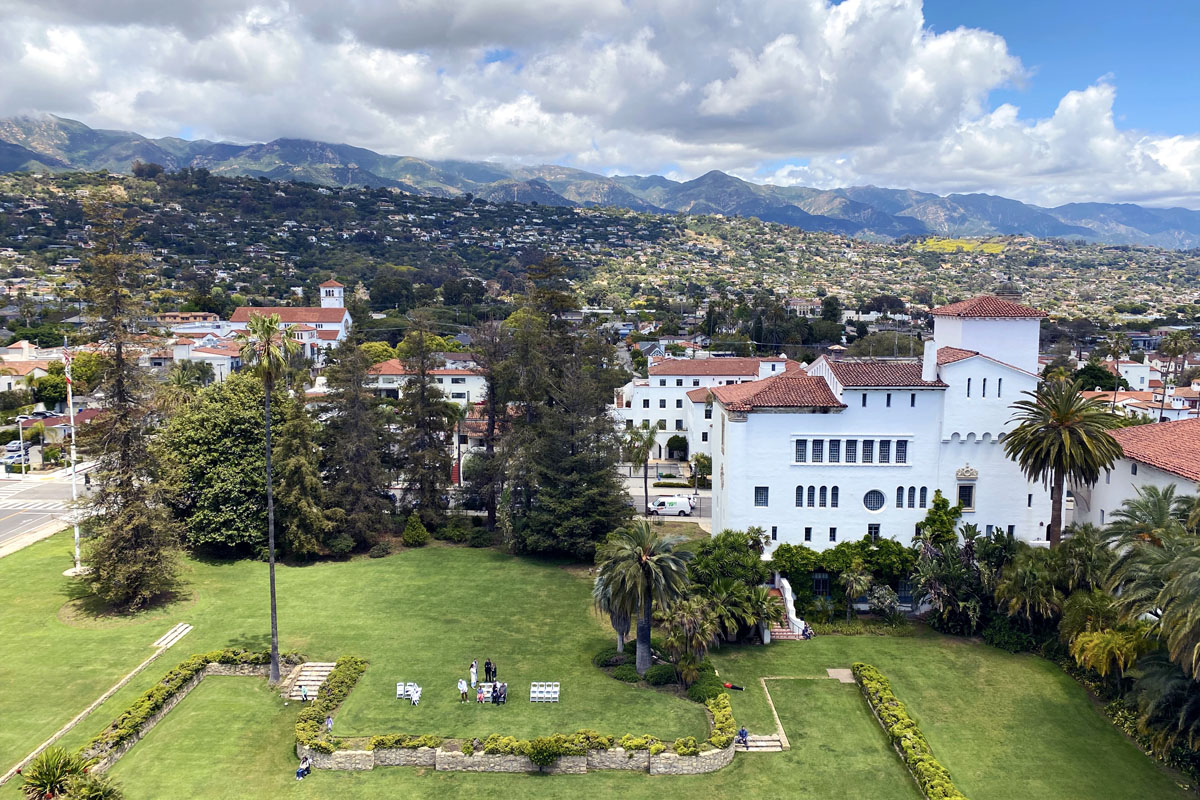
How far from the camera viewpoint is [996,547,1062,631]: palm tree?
117 feet

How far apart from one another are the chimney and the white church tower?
129m

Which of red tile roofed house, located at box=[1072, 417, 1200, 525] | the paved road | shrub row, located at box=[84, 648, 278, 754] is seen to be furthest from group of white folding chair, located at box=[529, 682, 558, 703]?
the paved road

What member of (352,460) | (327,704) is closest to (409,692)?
(327,704)

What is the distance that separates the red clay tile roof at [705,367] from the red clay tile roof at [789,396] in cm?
3559

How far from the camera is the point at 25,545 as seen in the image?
46.4 meters

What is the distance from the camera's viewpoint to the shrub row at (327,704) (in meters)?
28.2

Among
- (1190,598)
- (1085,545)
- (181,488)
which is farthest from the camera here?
(181,488)

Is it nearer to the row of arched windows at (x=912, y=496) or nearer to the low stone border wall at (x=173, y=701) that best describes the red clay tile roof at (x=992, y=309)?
the row of arched windows at (x=912, y=496)

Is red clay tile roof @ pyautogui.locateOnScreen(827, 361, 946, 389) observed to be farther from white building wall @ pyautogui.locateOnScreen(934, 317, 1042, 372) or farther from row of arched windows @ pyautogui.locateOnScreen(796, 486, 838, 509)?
row of arched windows @ pyautogui.locateOnScreen(796, 486, 838, 509)

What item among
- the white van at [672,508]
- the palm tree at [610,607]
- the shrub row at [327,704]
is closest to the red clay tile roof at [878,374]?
the palm tree at [610,607]

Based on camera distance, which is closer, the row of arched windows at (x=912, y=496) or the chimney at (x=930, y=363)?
the chimney at (x=930, y=363)

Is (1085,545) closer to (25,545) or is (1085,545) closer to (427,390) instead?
(427,390)

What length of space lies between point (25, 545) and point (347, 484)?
19.2 metres

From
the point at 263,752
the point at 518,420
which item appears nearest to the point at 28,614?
the point at 263,752
